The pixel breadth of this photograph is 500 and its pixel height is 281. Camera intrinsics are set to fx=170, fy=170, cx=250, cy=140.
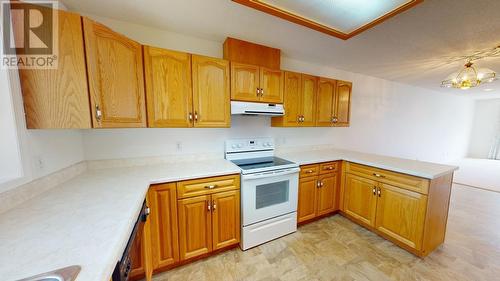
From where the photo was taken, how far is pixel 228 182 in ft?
5.61

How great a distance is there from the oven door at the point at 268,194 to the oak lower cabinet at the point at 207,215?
10 centimetres

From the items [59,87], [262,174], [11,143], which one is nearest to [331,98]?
[262,174]

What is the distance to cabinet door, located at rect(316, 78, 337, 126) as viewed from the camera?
2464 millimetres

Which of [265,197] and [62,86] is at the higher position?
[62,86]

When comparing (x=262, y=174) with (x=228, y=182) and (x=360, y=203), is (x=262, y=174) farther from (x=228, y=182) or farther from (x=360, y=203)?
(x=360, y=203)

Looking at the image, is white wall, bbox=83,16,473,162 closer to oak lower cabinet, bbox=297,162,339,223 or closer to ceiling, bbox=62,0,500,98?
ceiling, bbox=62,0,500,98

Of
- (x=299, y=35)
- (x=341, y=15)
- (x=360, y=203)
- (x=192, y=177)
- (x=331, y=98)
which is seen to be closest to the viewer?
(x=341, y=15)

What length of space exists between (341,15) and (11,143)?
7.66 feet

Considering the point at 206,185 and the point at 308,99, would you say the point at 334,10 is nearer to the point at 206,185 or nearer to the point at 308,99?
the point at 308,99

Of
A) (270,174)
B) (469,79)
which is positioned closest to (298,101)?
(270,174)

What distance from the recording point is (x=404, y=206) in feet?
5.94

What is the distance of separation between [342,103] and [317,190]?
1.42 m

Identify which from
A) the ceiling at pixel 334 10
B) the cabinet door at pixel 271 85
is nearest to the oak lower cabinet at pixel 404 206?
the cabinet door at pixel 271 85

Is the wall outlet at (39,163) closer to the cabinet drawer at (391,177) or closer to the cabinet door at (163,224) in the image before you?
the cabinet door at (163,224)
